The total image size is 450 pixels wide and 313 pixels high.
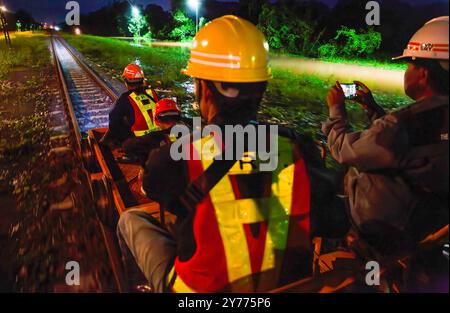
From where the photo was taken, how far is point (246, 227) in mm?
1756

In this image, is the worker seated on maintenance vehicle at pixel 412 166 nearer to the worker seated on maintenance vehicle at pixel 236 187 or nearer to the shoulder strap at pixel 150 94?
the worker seated on maintenance vehicle at pixel 236 187

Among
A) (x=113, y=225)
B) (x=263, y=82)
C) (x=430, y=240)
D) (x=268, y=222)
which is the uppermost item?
(x=263, y=82)

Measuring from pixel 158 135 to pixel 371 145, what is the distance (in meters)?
2.34

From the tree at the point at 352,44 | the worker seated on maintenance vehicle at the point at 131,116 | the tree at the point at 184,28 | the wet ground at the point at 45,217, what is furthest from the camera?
the tree at the point at 184,28

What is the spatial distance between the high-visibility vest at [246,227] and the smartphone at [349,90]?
1.26 meters

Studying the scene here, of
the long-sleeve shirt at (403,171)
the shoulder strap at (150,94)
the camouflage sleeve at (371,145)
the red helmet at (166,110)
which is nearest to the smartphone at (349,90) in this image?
the camouflage sleeve at (371,145)

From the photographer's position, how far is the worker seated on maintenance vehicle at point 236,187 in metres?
1.70

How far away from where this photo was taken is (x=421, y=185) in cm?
211

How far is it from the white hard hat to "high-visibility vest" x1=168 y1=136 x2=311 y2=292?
1.26m

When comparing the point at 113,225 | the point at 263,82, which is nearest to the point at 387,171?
the point at 263,82

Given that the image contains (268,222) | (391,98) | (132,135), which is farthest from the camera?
(391,98)

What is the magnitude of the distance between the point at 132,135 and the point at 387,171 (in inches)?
154

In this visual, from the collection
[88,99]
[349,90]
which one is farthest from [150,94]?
[88,99]

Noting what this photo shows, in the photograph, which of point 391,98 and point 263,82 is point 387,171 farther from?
point 391,98
